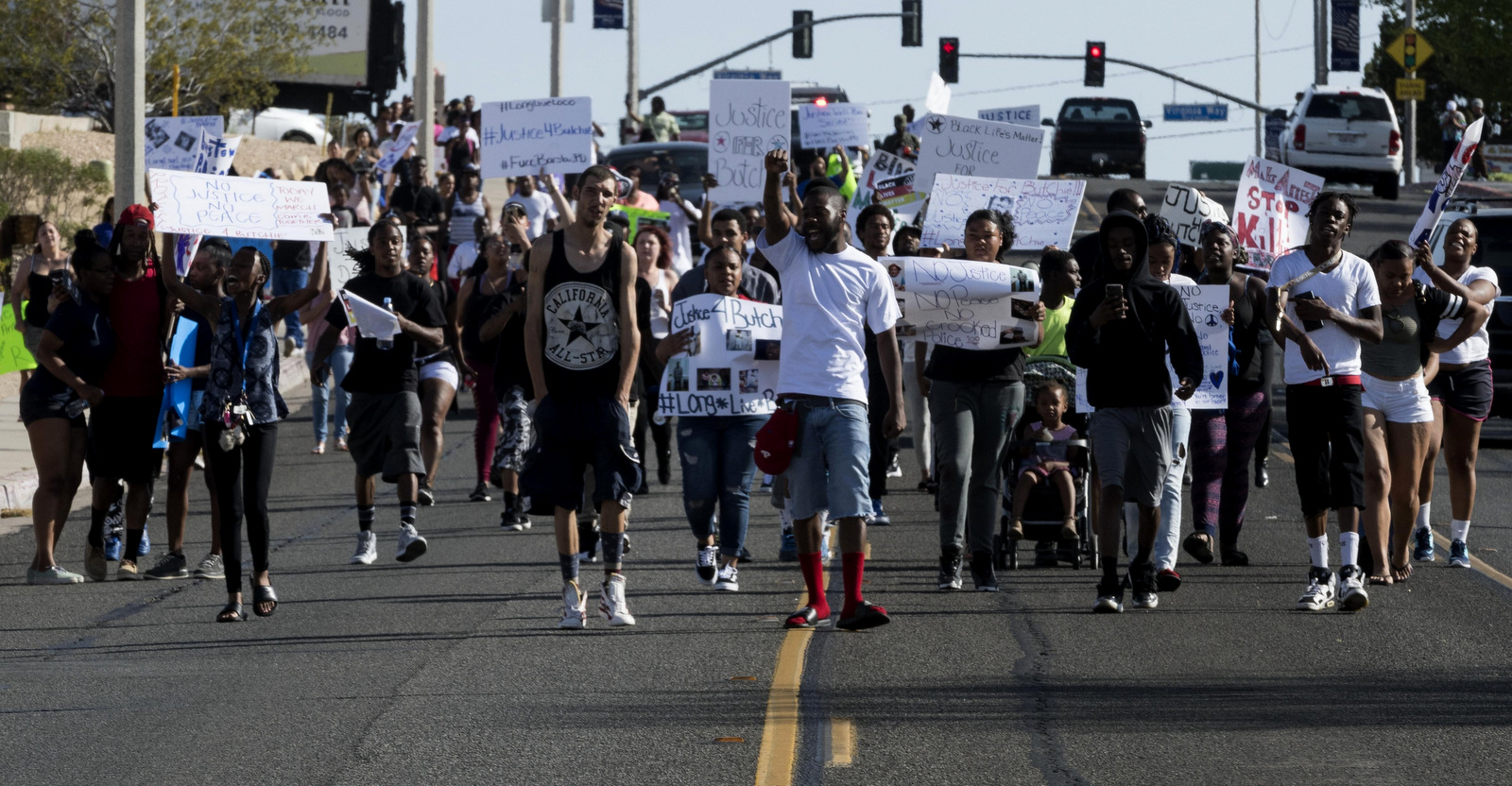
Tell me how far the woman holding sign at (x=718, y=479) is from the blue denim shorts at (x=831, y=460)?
116cm

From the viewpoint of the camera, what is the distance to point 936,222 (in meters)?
13.3

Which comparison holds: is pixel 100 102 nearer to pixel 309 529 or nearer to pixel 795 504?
pixel 309 529

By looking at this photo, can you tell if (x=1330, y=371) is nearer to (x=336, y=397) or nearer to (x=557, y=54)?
(x=336, y=397)

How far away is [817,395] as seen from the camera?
8781 mm

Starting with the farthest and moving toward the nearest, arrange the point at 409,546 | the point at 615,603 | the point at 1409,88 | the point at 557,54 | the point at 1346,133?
the point at 1409,88, the point at 1346,133, the point at 557,54, the point at 409,546, the point at 615,603

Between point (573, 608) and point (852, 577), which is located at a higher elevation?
point (852, 577)

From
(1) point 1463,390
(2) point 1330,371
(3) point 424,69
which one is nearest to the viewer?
(2) point 1330,371

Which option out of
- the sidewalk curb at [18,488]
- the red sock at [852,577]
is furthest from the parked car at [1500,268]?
the sidewalk curb at [18,488]

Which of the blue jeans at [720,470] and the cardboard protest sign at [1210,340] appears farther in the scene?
the cardboard protest sign at [1210,340]

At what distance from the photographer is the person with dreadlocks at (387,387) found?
11.2 meters

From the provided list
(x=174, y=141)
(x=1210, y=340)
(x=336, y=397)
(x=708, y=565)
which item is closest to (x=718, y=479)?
(x=708, y=565)

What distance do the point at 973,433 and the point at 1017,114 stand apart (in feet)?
30.7

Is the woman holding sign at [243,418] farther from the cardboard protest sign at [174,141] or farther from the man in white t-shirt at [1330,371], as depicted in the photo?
the cardboard protest sign at [174,141]

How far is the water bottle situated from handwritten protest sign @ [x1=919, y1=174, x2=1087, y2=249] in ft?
12.0
